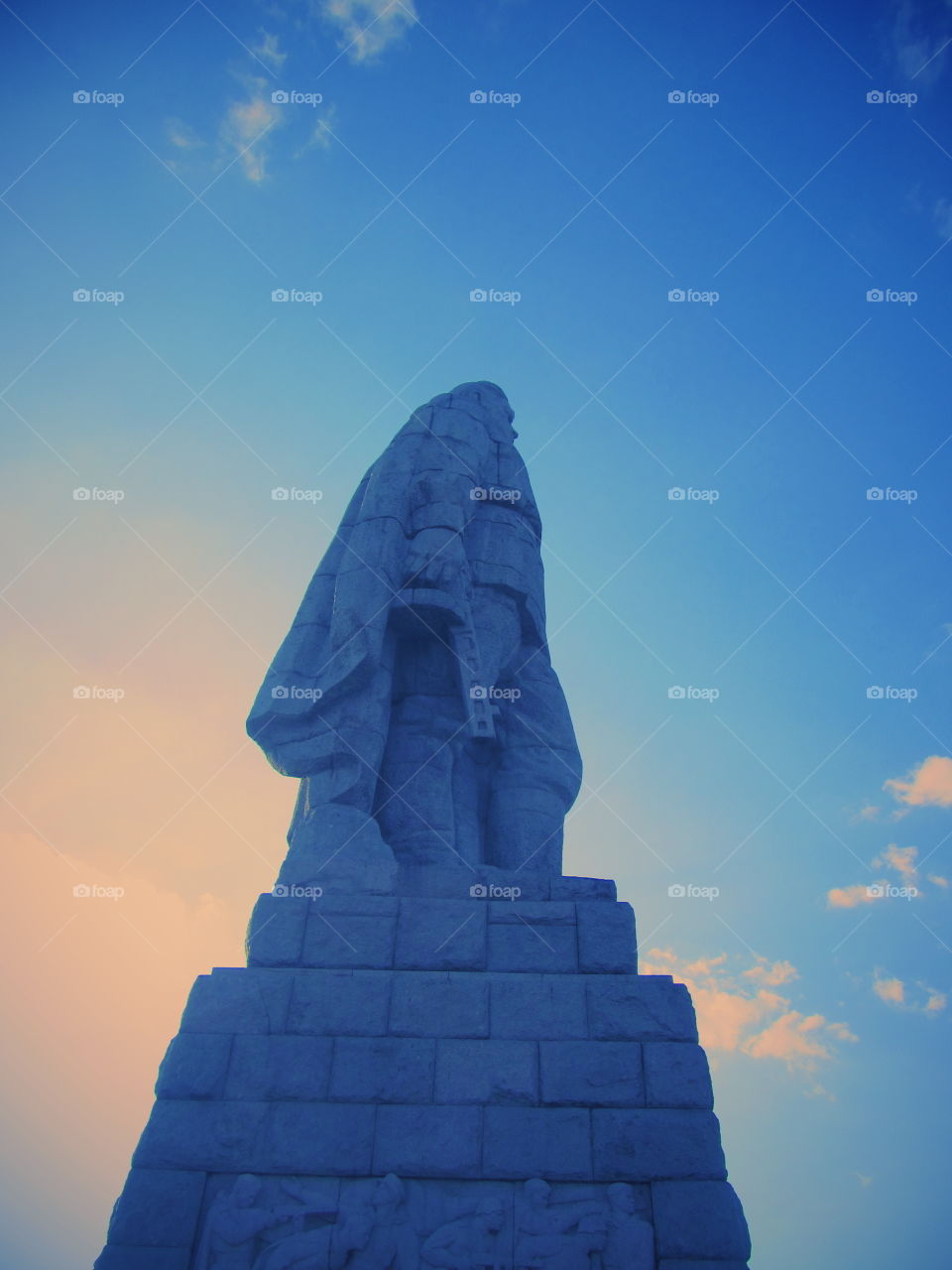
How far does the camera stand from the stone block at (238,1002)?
5297 millimetres

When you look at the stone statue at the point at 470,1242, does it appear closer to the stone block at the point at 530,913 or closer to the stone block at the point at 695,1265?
the stone block at the point at 695,1265

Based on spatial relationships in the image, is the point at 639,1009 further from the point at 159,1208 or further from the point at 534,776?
the point at 159,1208

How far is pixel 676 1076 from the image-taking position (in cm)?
511

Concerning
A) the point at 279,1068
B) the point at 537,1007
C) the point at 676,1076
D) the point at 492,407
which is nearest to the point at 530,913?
the point at 537,1007

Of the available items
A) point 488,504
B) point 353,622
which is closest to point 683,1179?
point 353,622

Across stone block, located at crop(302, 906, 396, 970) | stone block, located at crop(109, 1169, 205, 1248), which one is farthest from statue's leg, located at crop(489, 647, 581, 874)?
stone block, located at crop(109, 1169, 205, 1248)

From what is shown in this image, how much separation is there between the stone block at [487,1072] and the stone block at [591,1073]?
9 cm

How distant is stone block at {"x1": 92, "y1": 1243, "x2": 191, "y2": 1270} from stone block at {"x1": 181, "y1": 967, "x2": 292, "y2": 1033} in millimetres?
1054

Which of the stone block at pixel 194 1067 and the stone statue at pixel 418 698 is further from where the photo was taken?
the stone statue at pixel 418 698

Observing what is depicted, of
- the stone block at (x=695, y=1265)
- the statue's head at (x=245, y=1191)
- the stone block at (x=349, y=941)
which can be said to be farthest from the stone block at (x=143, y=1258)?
the stone block at (x=695, y=1265)

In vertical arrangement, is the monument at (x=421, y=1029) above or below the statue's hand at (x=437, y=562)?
below

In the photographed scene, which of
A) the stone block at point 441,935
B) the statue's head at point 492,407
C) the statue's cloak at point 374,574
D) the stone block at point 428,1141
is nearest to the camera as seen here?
the stone block at point 428,1141

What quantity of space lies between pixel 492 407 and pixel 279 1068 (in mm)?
6789

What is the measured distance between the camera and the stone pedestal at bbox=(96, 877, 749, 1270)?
15.0 feet
